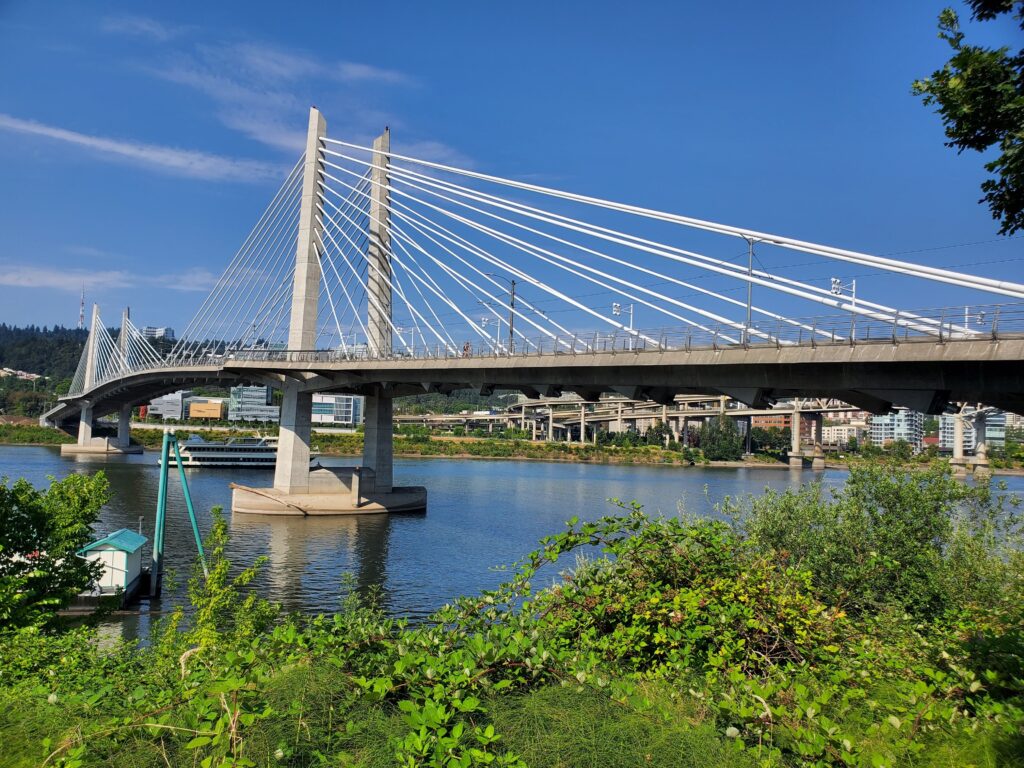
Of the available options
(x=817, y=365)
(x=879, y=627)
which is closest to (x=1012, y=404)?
(x=817, y=365)

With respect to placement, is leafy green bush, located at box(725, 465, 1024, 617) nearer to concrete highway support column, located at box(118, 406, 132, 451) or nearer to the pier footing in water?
the pier footing in water

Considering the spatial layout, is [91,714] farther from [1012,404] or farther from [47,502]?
[1012,404]

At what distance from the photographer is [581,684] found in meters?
4.58

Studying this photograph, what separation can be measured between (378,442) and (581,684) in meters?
36.0

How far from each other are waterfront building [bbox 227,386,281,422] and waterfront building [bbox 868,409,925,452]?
11065 centimetres

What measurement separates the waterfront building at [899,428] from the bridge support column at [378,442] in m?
125

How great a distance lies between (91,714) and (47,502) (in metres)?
9.93

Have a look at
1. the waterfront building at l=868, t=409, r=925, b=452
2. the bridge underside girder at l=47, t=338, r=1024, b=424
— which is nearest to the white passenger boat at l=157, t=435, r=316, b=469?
the bridge underside girder at l=47, t=338, r=1024, b=424

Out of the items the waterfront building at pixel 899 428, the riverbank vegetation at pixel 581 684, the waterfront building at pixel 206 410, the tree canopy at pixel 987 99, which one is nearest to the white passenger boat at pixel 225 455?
the waterfront building at pixel 206 410

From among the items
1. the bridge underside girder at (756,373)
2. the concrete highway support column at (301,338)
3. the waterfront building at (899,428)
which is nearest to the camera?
the bridge underside girder at (756,373)

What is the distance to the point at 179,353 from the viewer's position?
5556 cm

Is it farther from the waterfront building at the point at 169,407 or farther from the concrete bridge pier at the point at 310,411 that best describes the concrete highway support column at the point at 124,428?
the concrete bridge pier at the point at 310,411

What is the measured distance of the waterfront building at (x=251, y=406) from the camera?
12000 cm

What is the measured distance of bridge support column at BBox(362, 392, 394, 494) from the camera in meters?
39.7
